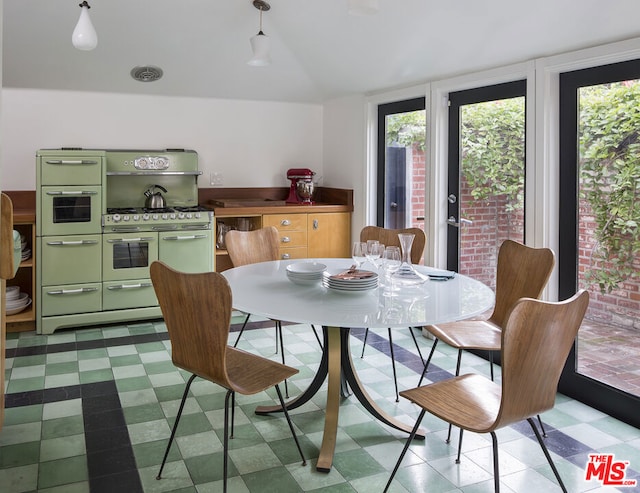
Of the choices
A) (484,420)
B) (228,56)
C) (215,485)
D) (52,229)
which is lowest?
(215,485)

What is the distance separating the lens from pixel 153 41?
15.3 ft

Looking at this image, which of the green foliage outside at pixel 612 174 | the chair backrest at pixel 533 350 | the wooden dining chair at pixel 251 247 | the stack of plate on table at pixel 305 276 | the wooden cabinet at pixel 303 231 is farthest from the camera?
the wooden cabinet at pixel 303 231

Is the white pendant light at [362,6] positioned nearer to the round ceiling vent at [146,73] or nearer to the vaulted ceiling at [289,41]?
the vaulted ceiling at [289,41]

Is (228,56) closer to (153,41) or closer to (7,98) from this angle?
(153,41)

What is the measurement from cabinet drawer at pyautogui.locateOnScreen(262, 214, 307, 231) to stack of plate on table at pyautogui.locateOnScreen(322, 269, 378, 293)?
8.42 ft

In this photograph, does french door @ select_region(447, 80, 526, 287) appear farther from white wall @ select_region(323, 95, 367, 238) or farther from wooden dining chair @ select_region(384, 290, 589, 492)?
wooden dining chair @ select_region(384, 290, 589, 492)

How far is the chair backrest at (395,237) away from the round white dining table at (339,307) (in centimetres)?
57

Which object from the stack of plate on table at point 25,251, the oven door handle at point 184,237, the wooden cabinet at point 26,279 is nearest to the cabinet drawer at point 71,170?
the wooden cabinet at point 26,279

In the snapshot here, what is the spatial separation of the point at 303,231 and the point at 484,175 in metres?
1.82

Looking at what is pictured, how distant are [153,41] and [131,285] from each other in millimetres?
1907

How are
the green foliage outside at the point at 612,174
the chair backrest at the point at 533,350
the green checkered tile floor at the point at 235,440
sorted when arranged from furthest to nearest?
the green foliage outside at the point at 612,174
the green checkered tile floor at the point at 235,440
the chair backrest at the point at 533,350

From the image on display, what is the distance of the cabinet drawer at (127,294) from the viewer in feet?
15.6

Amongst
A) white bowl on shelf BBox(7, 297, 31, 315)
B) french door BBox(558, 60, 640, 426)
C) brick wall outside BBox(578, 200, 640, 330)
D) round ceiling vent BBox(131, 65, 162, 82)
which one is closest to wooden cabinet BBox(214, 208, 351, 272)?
round ceiling vent BBox(131, 65, 162, 82)

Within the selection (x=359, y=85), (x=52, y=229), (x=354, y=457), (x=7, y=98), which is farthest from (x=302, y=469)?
(x=7, y=98)
